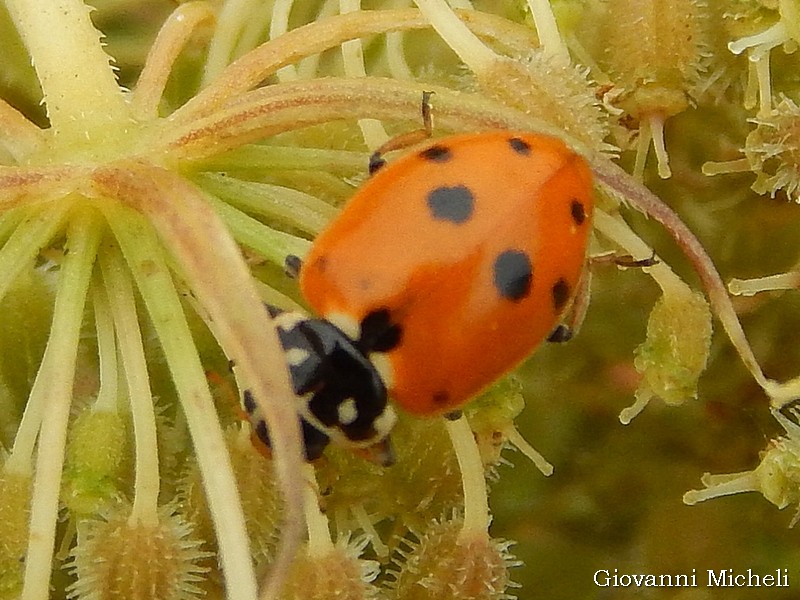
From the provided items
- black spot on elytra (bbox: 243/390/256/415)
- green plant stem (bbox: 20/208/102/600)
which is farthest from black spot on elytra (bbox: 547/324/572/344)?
green plant stem (bbox: 20/208/102/600)

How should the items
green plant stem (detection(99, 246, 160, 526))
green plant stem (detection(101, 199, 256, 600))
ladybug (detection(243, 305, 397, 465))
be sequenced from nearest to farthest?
green plant stem (detection(101, 199, 256, 600))
green plant stem (detection(99, 246, 160, 526))
ladybug (detection(243, 305, 397, 465))

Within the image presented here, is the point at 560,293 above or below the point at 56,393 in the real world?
above

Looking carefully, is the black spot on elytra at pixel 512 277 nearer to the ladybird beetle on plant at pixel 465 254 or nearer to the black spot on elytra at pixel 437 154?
the ladybird beetle on plant at pixel 465 254

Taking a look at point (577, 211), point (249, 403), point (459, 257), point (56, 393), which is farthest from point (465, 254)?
point (56, 393)

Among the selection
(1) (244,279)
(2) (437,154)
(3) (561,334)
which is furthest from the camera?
(3) (561,334)

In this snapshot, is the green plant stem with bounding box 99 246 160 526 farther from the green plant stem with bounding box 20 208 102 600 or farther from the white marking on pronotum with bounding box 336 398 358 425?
the white marking on pronotum with bounding box 336 398 358 425

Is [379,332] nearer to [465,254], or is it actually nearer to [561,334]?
[465,254]

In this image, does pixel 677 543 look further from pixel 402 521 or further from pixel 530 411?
pixel 402 521

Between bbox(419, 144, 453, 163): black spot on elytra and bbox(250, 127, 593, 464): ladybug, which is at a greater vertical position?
bbox(419, 144, 453, 163): black spot on elytra

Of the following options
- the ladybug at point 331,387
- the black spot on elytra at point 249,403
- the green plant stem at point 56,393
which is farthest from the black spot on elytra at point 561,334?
the green plant stem at point 56,393
